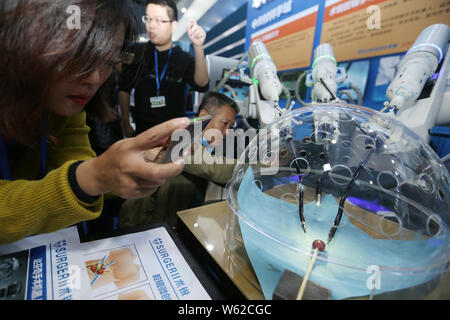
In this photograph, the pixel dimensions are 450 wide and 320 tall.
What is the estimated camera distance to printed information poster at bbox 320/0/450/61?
1.20 m

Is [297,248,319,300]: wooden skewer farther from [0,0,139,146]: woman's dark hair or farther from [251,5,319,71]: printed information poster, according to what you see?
[251,5,319,71]: printed information poster

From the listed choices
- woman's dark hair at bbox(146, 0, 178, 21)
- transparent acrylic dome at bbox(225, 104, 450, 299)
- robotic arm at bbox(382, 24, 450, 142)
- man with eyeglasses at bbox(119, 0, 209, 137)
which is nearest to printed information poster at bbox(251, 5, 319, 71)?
man with eyeglasses at bbox(119, 0, 209, 137)

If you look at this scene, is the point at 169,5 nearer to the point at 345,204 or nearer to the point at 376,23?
the point at 376,23

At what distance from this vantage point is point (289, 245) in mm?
390

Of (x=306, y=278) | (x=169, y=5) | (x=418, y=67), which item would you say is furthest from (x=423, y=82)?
(x=169, y=5)

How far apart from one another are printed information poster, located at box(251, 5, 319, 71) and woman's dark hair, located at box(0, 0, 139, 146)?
1927 mm

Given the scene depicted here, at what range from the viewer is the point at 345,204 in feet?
2.08

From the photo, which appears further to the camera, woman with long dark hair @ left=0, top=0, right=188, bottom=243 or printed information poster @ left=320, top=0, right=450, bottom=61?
printed information poster @ left=320, top=0, right=450, bottom=61

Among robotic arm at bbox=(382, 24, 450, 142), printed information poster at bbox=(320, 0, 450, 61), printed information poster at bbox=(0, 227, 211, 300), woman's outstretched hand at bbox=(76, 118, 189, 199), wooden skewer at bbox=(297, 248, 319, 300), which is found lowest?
A: printed information poster at bbox=(0, 227, 211, 300)

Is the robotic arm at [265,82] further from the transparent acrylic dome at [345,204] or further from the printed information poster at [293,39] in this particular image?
the printed information poster at [293,39]

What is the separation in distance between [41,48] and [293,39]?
7.31ft

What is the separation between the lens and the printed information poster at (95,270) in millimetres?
348
